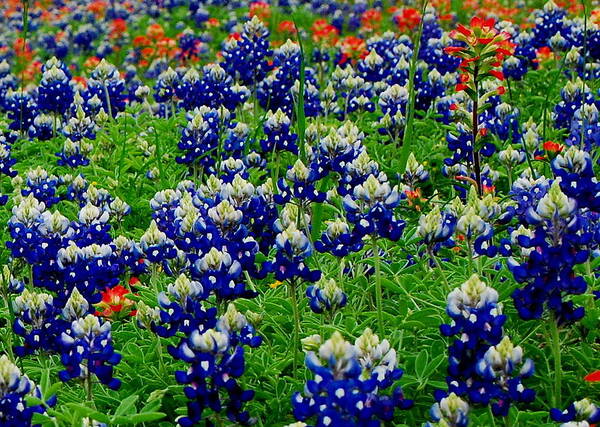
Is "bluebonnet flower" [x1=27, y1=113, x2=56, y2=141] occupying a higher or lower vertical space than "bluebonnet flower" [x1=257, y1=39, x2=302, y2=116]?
lower

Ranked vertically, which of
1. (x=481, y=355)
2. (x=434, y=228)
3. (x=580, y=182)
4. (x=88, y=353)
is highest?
(x=580, y=182)

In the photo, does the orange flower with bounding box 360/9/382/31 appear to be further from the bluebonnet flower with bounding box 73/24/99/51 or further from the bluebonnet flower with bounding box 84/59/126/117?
the bluebonnet flower with bounding box 84/59/126/117

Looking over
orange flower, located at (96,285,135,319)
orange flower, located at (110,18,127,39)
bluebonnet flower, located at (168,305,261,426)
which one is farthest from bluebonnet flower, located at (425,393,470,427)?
orange flower, located at (110,18,127,39)

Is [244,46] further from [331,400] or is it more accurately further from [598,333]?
[331,400]

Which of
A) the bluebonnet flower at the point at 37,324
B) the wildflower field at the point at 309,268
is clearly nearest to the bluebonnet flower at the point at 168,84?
the wildflower field at the point at 309,268

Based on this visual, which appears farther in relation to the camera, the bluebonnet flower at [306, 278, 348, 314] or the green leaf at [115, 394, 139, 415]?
the bluebonnet flower at [306, 278, 348, 314]

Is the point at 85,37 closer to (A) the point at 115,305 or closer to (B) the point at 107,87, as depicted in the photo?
(B) the point at 107,87

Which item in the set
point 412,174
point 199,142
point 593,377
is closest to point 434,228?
point 593,377

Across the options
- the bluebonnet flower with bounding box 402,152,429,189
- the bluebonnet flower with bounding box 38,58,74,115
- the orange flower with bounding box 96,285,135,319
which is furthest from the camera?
the bluebonnet flower with bounding box 38,58,74,115

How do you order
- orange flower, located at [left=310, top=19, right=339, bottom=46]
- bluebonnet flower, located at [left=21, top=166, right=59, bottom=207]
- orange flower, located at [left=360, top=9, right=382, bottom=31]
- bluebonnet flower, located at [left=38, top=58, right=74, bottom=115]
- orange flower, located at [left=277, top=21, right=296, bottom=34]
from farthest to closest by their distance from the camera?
1. orange flower, located at [left=277, top=21, right=296, bottom=34]
2. orange flower, located at [left=360, top=9, right=382, bottom=31]
3. orange flower, located at [left=310, top=19, right=339, bottom=46]
4. bluebonnet flower, located at [left=38, top=58, right=74, bottom=115]
5. bluebonnet flower, located at [left=21, top=166, right=59, bottom=207]
